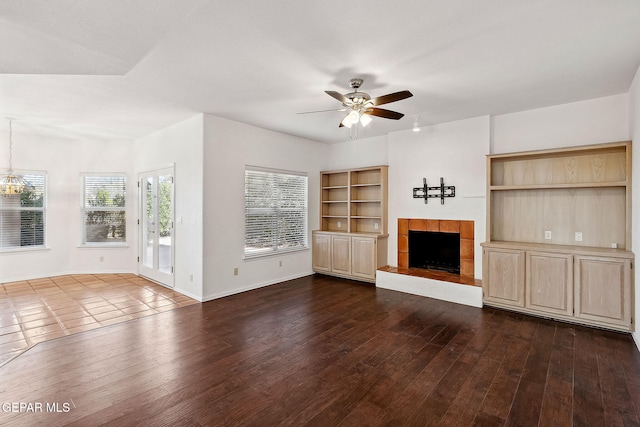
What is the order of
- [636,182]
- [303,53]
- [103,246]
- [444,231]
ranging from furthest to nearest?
[103,246], [444,231], [636,182], [303,53]

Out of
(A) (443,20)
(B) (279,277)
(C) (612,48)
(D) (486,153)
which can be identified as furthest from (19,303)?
(C) (612,48)

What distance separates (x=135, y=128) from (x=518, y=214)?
6574 mm

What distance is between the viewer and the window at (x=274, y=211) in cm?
528

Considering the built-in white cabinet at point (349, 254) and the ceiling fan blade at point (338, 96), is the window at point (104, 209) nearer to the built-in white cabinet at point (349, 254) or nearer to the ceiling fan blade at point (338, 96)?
the built-in white cabinet at point (349, 254)

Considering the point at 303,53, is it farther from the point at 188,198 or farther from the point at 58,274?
→ the point at 58,274

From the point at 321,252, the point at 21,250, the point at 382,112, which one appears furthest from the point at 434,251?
the point at 21,250

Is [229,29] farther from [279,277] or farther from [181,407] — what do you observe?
[279,277]

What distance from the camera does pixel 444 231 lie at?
16.6 feet

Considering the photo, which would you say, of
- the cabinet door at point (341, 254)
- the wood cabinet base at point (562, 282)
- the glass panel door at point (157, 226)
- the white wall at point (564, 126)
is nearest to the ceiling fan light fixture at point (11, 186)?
the glass panel door at point (157, 226)

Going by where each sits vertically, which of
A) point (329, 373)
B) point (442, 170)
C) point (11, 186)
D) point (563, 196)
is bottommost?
point (329, 373)

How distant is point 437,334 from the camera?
340 cm

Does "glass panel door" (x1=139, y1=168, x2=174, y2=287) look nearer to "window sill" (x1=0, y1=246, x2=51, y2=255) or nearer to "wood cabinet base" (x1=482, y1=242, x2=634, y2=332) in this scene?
"window sill" (x1=0, y1=246, x2=51, y2=255)

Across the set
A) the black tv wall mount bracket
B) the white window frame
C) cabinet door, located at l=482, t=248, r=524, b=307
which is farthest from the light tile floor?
cabinet door, located at l=482, t=248, r=524, b=307
